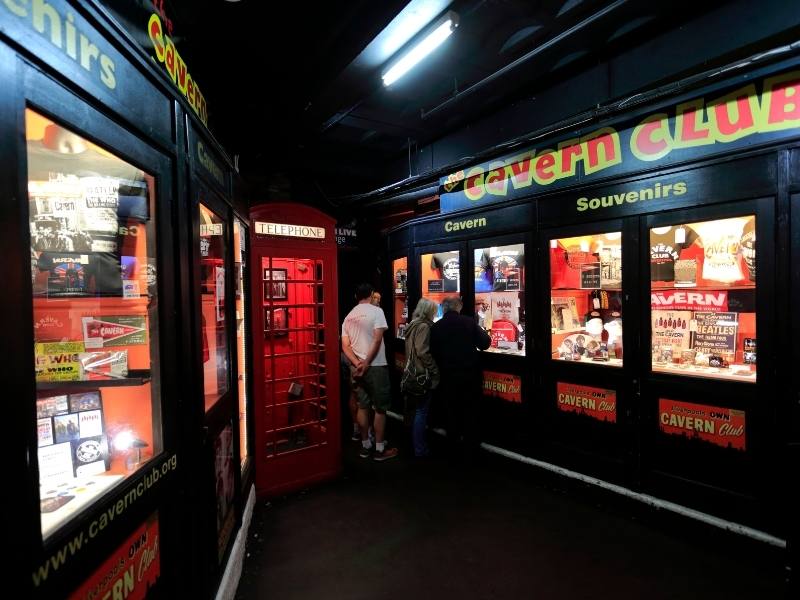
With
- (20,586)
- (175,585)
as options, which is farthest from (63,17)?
(175,585)

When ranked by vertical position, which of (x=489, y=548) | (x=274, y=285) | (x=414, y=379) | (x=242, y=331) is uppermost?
(x=274, y=285)

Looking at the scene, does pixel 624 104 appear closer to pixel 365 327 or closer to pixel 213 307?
pixel 365 327

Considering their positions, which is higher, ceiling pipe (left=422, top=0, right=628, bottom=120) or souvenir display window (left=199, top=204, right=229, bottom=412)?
ceiling pipe (left=422, top=0, right=628, bottom=120)

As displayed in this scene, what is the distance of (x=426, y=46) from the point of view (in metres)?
3.94

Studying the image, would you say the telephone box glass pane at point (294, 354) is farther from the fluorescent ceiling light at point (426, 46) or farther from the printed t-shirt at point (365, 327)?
the fluorescent ceiling light at point (426, 46)

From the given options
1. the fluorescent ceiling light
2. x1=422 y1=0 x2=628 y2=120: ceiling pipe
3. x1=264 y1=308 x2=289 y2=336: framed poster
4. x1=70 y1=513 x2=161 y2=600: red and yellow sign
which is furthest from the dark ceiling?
x1=70 y1=513 x2=161 y2=600: red and yellow sign

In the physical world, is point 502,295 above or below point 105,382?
above

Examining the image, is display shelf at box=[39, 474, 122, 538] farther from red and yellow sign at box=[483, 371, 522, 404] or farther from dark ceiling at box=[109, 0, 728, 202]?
red and yellow sign at box=[483, 371, 522, 404]

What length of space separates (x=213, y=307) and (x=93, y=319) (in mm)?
985

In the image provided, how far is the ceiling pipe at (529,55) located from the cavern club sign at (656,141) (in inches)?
34.2

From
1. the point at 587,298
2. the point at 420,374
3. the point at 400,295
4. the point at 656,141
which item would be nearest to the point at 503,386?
the point at 420,374

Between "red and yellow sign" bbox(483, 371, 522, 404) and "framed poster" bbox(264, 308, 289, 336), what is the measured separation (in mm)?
2579

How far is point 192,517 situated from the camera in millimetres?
2504

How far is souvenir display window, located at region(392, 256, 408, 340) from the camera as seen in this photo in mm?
7332
